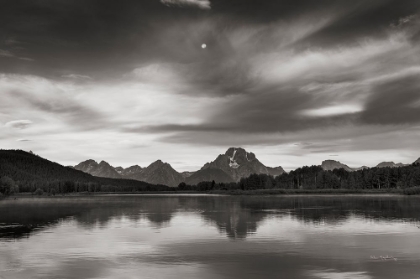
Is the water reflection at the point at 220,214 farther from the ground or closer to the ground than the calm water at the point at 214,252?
farther from the ground

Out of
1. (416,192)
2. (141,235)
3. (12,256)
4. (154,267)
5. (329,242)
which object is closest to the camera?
(154,267)

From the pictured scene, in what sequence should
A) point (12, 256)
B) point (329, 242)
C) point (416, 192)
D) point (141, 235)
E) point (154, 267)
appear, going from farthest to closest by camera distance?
point (416, 192)
point (141, 235)
point (329, 242)
point (12, 256)
point (154, 267)

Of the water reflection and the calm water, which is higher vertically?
the water reflection

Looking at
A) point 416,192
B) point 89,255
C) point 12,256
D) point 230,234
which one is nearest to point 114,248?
point 89,255

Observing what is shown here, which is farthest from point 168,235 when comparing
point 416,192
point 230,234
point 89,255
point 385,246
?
point 416,192

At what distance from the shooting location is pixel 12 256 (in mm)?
33719

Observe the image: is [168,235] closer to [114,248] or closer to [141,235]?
[141,235]

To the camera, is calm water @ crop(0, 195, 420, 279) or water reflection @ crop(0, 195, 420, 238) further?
water reflection @ crop(0, 195, 420, 238)

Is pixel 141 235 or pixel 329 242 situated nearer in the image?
pixel 329 242

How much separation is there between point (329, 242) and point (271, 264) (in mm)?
13266

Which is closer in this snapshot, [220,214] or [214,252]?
[214,252]

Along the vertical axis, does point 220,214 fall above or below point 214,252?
above

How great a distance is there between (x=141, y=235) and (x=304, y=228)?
21.6 meters

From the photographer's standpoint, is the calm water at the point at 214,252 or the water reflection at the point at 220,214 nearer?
the calm water at the point at 214,252
